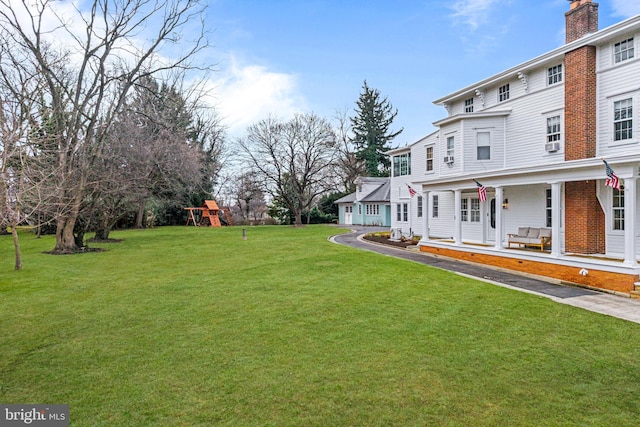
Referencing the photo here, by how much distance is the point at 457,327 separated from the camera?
23.1ft

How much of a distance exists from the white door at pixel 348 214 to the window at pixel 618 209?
2914 centimetres

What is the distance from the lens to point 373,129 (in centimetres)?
5316

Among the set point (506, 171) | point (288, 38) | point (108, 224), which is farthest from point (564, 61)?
point (108, 224)

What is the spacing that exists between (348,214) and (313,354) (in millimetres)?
36271

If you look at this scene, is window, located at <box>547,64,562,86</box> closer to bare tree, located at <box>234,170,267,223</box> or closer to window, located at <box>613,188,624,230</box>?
window, located at <box>613,188,624,230</box>

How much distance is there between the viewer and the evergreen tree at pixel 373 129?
A: 52.3 meters

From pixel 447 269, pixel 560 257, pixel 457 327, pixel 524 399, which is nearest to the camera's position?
pixel 524 399

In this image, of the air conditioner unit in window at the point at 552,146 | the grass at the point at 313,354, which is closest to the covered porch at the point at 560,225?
the air conditioner unit in window at the point at 552,146

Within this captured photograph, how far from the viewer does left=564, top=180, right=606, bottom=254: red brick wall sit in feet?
43.0

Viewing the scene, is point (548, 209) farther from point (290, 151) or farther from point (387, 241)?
point (290, 151)

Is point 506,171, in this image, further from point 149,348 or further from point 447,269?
point 149,348

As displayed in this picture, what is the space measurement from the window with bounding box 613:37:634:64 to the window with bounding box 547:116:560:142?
8.30ft

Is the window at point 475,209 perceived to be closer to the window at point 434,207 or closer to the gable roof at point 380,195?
the window at point 434,207

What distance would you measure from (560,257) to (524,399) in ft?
31.1
